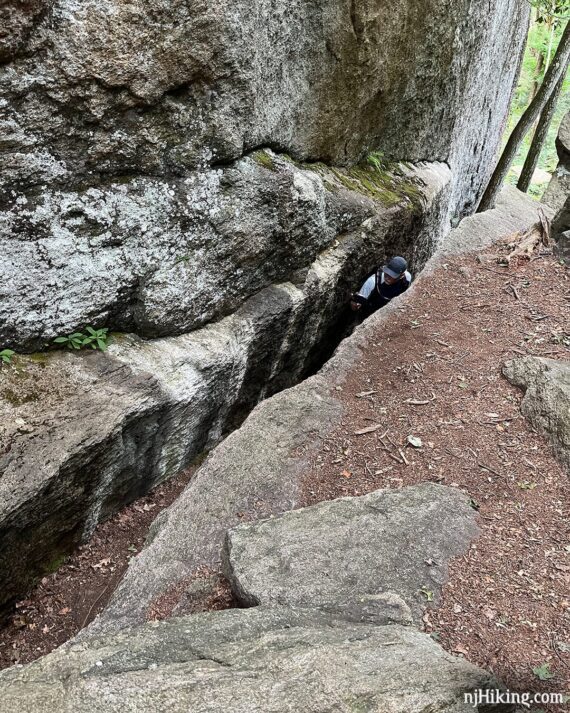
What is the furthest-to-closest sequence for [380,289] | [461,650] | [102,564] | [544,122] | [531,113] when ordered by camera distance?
[544,122] → [531,113] → [380,289] → [102,564] → [461,650]

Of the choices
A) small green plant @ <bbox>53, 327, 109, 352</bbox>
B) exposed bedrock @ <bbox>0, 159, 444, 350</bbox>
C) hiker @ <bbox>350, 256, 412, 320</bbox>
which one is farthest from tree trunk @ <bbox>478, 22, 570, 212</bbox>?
small green plant @ <bbox>53, 327, 109, 352</bbox>

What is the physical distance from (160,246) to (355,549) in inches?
148

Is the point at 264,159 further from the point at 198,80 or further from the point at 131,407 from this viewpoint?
the point at 131,407

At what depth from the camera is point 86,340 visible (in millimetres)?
5660

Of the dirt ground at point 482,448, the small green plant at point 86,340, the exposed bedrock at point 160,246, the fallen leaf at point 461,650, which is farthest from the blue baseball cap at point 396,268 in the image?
the fallen leaf at point 461,650

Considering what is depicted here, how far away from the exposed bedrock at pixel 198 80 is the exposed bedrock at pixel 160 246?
0.26 metres

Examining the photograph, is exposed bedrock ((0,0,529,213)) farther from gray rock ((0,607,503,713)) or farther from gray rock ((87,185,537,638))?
gray rock ((0,607,503,713))

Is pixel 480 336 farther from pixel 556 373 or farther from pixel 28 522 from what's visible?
pixel 28 522

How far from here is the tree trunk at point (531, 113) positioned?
13.3m

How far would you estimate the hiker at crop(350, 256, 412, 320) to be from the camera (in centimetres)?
841

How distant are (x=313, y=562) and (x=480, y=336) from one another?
440 centimetres

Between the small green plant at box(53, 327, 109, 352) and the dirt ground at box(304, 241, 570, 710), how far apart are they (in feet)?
8.54

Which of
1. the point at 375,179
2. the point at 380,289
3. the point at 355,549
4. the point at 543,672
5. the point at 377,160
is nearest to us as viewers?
the point at 543,672

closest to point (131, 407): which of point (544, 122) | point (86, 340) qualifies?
point (86, 340)
